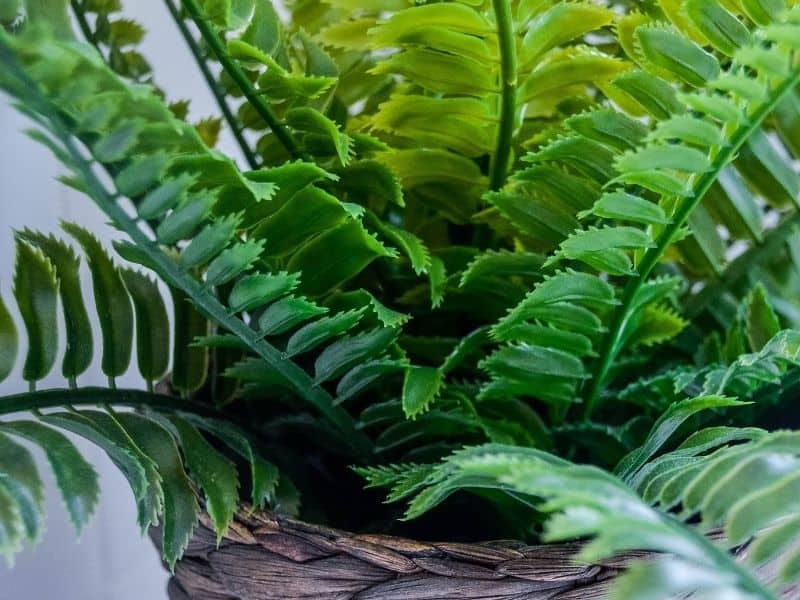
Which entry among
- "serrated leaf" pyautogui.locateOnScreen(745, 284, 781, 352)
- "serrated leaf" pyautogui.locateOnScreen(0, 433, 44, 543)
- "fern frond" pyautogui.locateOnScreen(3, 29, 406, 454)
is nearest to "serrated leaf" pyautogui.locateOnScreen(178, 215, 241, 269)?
"fern frond" pyautogui.locateOnScreen(3, 29, 406, 454)

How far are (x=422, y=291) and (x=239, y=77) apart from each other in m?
0.15

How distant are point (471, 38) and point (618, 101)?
0.10 meters

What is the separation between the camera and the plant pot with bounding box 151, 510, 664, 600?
1.13ft

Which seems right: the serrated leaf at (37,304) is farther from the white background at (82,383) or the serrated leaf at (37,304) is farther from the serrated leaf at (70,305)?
the white background at (82,383)

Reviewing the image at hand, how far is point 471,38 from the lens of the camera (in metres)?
0.38

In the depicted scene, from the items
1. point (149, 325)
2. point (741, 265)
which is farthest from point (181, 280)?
point (741, 265)

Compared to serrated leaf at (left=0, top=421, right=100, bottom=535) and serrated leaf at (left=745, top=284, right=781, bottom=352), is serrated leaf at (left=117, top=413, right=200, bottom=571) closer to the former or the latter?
serrated leaf at (left=0, top=421, right=100, bottom=535)

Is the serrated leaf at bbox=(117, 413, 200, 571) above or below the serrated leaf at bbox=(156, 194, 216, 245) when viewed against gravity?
below

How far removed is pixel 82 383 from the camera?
0.65 meters

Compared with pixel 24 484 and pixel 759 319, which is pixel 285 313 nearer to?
pixel 24 484

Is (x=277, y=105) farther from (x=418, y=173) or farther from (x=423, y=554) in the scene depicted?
(x=423, y=554)

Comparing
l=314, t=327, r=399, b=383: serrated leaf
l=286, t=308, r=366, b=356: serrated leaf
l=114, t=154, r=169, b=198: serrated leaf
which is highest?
l=114, t=154, r=169, b=198: serrated leaf

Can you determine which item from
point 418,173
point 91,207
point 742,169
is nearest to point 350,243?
point 418,173

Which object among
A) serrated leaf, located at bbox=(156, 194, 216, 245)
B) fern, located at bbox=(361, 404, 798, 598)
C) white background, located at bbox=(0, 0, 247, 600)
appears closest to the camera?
fern, located at bbox=(361, 404, 798, 598)
